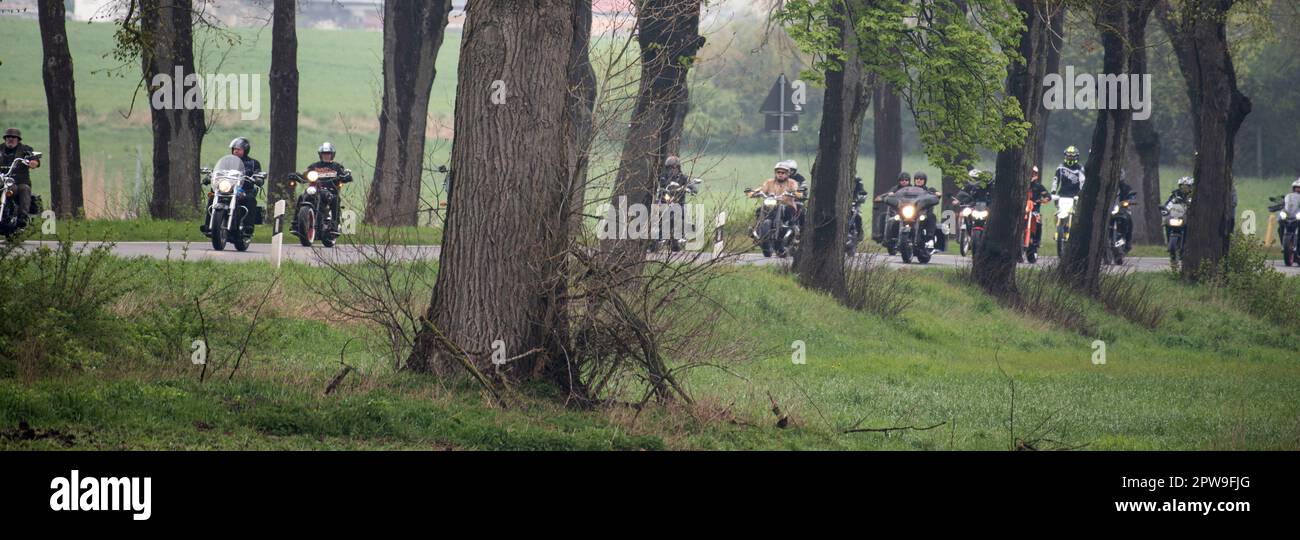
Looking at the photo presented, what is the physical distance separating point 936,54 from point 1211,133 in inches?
425

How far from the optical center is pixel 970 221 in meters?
34.1

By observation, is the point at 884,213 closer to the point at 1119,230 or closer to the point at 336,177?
the point at 1119,230

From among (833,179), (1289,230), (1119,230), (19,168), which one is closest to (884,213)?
(1119,230)

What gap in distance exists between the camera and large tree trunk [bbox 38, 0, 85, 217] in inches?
1105

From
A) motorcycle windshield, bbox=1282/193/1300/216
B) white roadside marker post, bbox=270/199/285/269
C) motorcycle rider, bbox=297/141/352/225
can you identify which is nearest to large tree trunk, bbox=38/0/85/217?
motorcycle rider, bbox=297/141/352/225

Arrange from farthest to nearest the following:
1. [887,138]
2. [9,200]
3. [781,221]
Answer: [887,138] → [781,221] → [9,200]

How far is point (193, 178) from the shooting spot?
28.3 meters

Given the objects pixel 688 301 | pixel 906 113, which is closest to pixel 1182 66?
pixel 688 301

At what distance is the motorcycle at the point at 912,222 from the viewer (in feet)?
100

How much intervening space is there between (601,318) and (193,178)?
17829 millimetres

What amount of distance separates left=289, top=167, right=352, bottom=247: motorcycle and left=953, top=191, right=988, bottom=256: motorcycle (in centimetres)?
1250

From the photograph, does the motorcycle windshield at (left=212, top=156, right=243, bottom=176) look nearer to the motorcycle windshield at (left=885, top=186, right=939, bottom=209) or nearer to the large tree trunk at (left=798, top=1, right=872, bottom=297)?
the large tree trunk at (left=798, top=1, right=872, bottom=297)

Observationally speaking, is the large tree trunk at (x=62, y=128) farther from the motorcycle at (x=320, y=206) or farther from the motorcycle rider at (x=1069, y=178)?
the motorcycle rider at (x=1069, y=178)
